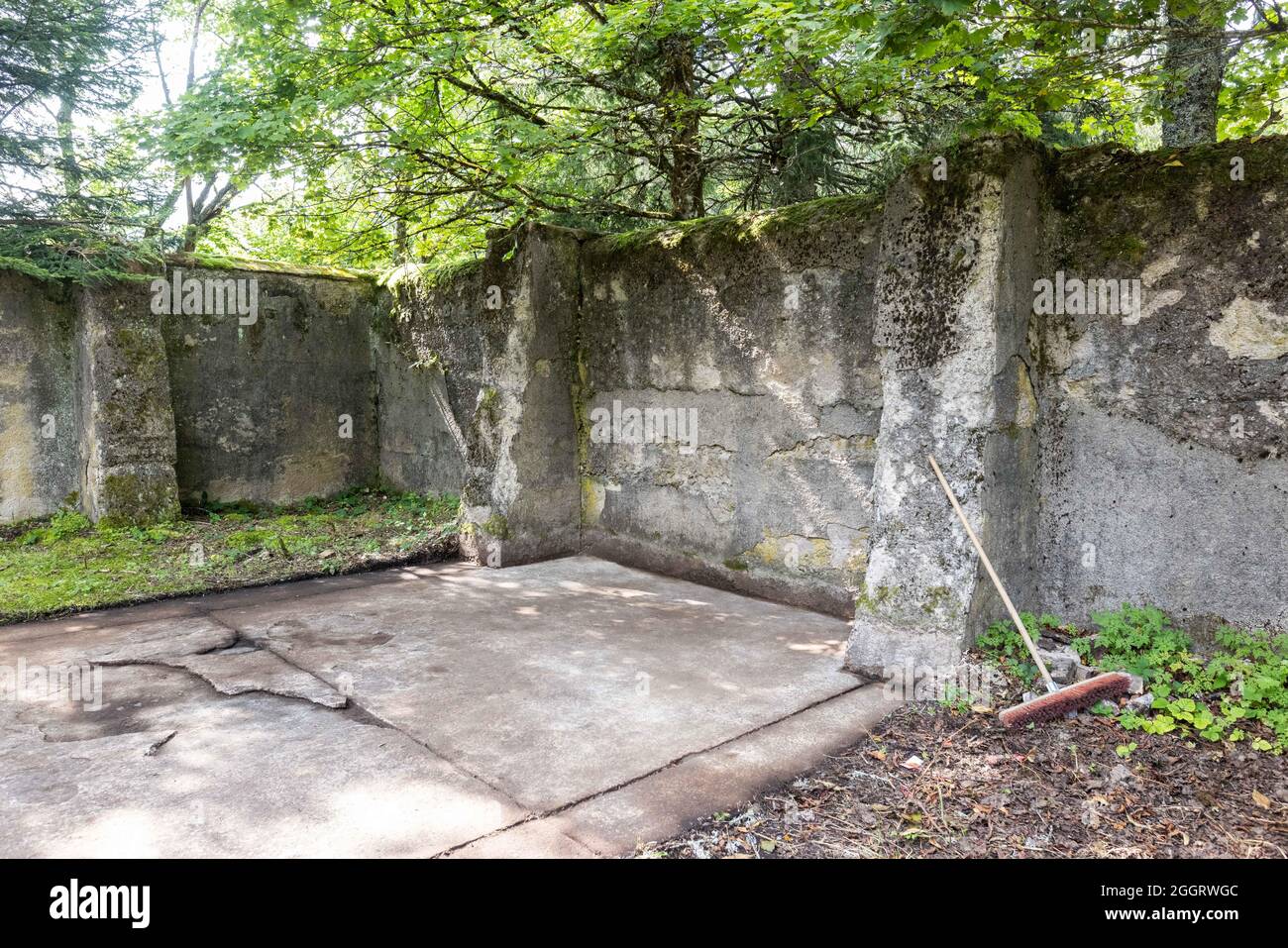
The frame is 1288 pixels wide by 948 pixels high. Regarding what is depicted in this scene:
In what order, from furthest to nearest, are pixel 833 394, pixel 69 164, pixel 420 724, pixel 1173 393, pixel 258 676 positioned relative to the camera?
1. pixel 69 164
2. pixel 833 394
3. pixel 258 676
4. pixel 1173 393
5. pixel 420 724

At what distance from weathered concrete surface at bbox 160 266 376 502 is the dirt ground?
19.9ft

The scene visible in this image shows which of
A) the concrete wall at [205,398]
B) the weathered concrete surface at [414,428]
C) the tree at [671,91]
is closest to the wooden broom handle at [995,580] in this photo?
the tree at [671,91]

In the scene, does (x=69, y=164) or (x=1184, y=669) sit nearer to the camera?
(x=1184, y=669)

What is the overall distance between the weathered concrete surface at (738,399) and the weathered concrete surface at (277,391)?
9.72ft

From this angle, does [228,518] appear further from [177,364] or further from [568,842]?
[568,842]

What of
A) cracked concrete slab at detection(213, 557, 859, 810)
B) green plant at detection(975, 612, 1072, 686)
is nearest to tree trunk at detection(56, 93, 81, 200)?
cracked concrete slab at detection(213, 557, 859, 810)

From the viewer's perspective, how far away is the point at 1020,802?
265 centimetres

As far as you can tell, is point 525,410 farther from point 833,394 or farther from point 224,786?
point 224,786

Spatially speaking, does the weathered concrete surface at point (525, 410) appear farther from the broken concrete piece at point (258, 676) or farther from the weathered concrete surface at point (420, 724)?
the broken concrete piece at point (258, 676)

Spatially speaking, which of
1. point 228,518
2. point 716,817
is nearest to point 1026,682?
point 716,817

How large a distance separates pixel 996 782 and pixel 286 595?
4147 mm

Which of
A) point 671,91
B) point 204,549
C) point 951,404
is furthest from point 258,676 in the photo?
point 671,91

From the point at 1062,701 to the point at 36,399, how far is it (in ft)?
23.5

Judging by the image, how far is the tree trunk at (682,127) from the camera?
6.17 meters
